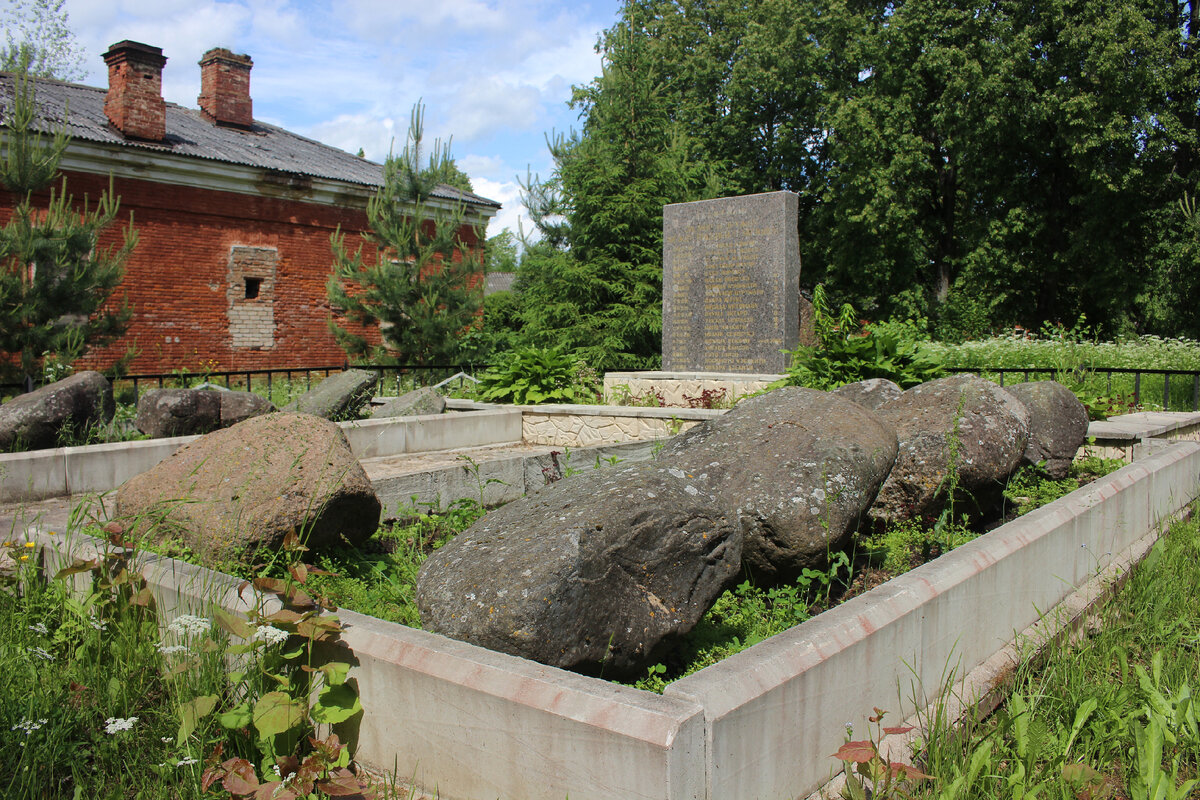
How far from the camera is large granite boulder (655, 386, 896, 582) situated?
3.38 meters

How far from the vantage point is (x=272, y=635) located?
2.38m

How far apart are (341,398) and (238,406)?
119cm

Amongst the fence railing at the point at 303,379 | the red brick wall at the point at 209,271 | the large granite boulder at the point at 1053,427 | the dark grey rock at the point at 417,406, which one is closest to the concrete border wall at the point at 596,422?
the dark grey rock at the point at 417,406

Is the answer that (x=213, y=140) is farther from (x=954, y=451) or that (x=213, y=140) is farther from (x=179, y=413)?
(x=954, y=451)

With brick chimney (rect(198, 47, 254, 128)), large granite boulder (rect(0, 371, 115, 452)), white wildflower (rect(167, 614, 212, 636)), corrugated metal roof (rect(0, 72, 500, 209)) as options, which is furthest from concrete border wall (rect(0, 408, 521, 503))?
brick chimney (rect(198, 47, 254, 128))

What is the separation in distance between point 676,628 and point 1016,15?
2741 centimetres

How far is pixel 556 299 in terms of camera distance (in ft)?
53.2

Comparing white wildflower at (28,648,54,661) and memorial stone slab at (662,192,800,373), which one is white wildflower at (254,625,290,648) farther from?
memorial stone slab at (662,192,800,373)

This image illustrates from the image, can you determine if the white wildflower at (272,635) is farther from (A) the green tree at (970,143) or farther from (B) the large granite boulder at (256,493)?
(A) the green tree at (970,143)

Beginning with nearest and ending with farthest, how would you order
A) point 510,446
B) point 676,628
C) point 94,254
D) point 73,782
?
point 73,782, point 676,628, point 510,446, point 94,254

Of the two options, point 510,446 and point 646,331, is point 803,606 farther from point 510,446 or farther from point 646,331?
point 646,331

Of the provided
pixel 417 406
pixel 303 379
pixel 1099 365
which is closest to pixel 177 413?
pixel 417 406

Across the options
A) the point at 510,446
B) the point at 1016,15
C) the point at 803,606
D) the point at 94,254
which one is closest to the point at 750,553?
the point at 803,606

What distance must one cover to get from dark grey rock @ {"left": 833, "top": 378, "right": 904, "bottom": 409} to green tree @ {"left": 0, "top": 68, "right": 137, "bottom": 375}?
31.3ft
